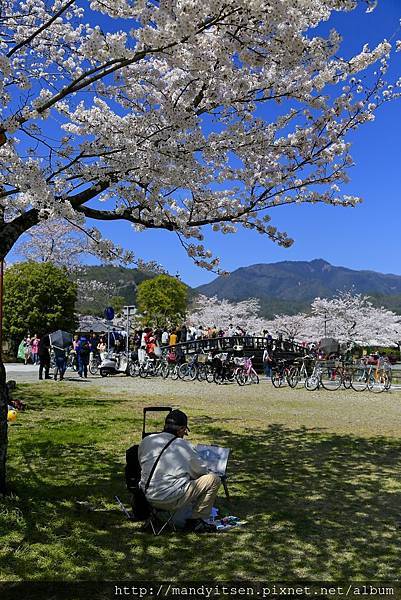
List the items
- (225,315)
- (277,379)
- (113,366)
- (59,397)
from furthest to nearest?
(225,315) → (113,366) → (277,379) → (59,397)

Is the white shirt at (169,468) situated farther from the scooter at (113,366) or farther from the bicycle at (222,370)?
the scooter at (113,366)

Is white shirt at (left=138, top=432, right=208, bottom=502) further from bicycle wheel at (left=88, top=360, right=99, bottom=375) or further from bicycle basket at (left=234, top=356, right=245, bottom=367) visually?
bicycle wheel at (left=88, top=360, right=99, bottom=375)

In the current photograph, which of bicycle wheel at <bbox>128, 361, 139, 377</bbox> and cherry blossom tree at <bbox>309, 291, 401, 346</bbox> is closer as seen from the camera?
bicycle wheel at <bbox>128, 361, 139, 377</bbox>

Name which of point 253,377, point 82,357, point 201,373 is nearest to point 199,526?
point 253,377

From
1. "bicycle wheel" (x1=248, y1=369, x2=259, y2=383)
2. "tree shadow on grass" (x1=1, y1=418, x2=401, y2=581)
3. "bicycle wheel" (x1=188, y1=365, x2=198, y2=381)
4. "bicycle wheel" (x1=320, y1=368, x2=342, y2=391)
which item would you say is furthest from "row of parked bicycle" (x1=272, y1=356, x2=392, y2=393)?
"tree shadow on grass" (x1=1, y1=418, x2=401, y2=581)

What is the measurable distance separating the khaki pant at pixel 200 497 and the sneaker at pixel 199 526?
0.04 metres

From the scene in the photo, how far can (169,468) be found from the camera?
442cm

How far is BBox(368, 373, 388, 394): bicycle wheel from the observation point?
17.0 meters

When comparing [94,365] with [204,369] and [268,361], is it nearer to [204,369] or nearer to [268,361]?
[204,369]

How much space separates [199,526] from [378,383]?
45.3 feet

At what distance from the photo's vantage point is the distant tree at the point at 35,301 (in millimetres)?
31344

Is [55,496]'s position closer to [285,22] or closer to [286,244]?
[286,244]

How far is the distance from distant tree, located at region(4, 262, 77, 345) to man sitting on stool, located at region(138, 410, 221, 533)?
28.0m

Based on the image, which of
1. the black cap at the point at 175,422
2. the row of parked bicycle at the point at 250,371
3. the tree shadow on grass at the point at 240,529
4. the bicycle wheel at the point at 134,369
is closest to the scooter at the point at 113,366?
the row of parked bicycle at the point at 250,371
